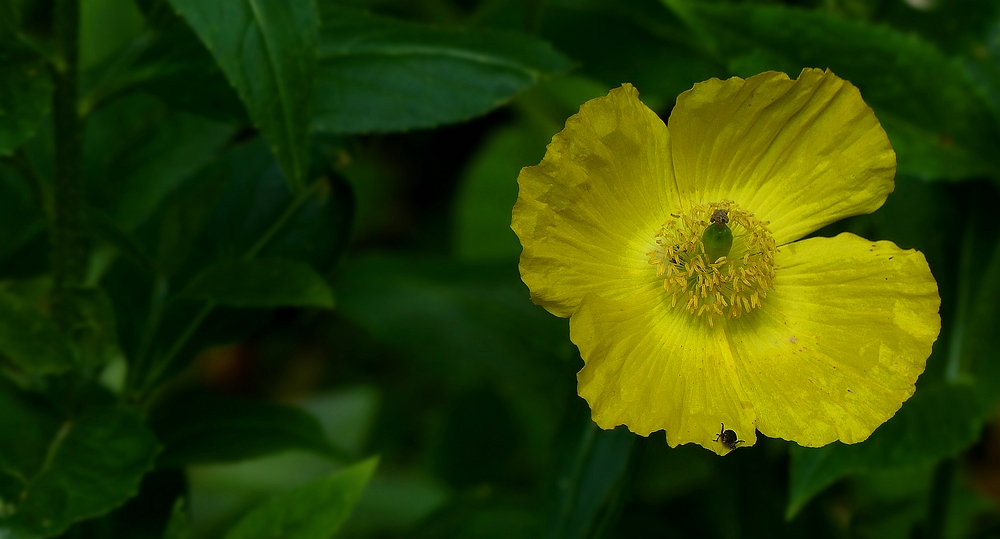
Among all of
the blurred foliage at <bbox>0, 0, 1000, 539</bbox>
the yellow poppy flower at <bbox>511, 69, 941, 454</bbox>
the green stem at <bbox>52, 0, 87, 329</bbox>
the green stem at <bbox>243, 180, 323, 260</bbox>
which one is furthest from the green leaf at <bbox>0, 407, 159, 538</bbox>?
the yellow poppy flower at <bbox>511, 69, 941, 454</bbox>

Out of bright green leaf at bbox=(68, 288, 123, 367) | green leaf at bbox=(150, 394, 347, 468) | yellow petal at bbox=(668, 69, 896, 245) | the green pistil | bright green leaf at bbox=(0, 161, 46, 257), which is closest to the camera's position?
yellow petal at bbox=(668, 69, 896, 245)

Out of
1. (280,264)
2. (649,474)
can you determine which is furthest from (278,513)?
(649,474)

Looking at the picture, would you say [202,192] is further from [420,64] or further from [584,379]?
[584,379]

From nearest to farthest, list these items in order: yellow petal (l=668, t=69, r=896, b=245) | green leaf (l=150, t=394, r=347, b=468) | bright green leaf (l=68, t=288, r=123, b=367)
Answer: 1. yellow petal (l=668, t=69, r=896, b=245)
2. bright green leaf (l=68, t=288, r=123, b=367)
3. green leaf (l=150, t=394, r=347, b=468)

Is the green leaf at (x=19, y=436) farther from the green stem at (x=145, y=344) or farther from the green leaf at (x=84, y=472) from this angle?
the green stem at (x=145, y=344)

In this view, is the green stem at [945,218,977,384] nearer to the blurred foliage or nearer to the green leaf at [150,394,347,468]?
the blurred foliage

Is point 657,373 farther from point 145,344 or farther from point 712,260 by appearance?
point 145,344

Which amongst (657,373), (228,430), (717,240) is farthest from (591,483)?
(228,430)
